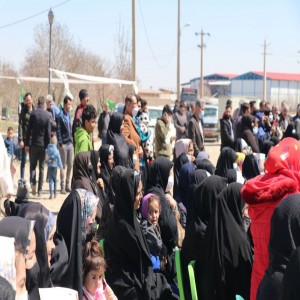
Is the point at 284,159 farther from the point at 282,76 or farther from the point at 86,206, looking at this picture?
the point at 282,76

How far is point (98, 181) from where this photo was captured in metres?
7.47

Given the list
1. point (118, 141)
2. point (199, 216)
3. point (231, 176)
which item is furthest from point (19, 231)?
point (118, 141)

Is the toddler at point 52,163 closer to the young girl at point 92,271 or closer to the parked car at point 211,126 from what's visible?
the young girl at point 92,271

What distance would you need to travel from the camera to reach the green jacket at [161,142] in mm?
12797

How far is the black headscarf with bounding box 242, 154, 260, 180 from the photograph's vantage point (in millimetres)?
7984

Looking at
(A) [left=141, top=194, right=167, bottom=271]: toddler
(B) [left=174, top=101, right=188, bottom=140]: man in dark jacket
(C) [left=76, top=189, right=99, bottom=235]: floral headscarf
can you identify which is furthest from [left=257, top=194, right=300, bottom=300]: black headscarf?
(B) [left=174, top=101, right=188, bottom=140]: man in dark jacket

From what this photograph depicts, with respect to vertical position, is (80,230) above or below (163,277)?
above

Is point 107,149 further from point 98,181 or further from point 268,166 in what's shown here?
point 268,166

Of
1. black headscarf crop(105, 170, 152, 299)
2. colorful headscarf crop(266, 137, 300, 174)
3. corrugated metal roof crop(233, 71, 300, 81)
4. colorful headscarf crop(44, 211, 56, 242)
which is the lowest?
black headscarf crop(105, 170, 152, 299)

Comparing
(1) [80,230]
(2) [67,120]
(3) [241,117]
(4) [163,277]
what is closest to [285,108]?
(3) [241,117]

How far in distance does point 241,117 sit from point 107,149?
19.5 ft

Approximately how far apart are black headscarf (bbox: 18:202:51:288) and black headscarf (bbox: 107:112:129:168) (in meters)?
4.67

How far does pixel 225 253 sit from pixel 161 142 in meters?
7.98

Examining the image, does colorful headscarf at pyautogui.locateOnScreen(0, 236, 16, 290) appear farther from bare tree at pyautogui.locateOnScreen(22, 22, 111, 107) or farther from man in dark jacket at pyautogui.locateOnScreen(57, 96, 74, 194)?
bare tree at pyautogui.locateOnScreen(22, 22, 111, 107)
